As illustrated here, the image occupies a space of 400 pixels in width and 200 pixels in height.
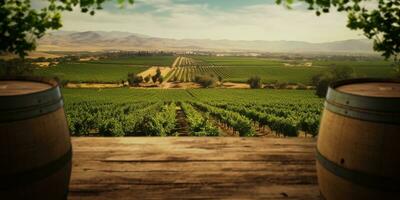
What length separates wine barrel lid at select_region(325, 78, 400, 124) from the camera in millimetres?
1598

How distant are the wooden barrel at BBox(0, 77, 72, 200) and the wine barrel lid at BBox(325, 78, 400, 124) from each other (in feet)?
4.55

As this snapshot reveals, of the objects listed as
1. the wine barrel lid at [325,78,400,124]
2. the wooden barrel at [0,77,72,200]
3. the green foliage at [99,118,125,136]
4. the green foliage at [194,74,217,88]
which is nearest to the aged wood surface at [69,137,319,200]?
the wooden barrel at [0,77,72,200]

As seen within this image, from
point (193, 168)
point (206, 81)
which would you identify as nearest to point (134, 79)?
point (206, 81)

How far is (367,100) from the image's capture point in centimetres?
165

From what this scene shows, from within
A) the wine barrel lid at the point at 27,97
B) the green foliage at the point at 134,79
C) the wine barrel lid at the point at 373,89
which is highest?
the wine barrel lid at the point at 373,89

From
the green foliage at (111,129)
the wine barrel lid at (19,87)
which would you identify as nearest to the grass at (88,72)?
the green foliage at (111,129)

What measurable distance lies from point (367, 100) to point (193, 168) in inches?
69.2

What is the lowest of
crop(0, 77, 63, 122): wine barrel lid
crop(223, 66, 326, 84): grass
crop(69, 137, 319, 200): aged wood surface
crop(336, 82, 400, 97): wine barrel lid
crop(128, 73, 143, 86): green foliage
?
crop(128, 73, 143, 86): green foliage

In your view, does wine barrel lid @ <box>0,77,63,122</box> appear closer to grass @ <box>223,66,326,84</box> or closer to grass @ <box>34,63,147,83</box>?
grass @ <box>34,63,147,83</box>

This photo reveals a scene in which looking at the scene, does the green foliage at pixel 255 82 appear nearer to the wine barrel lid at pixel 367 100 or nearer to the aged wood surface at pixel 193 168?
the aged wood surface at pixel 193 168

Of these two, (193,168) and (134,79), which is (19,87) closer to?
(193,168)

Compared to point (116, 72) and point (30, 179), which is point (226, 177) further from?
point (116, 72)

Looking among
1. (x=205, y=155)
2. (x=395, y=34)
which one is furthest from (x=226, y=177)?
(x=395, y=34)

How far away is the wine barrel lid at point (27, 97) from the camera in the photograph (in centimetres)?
156
